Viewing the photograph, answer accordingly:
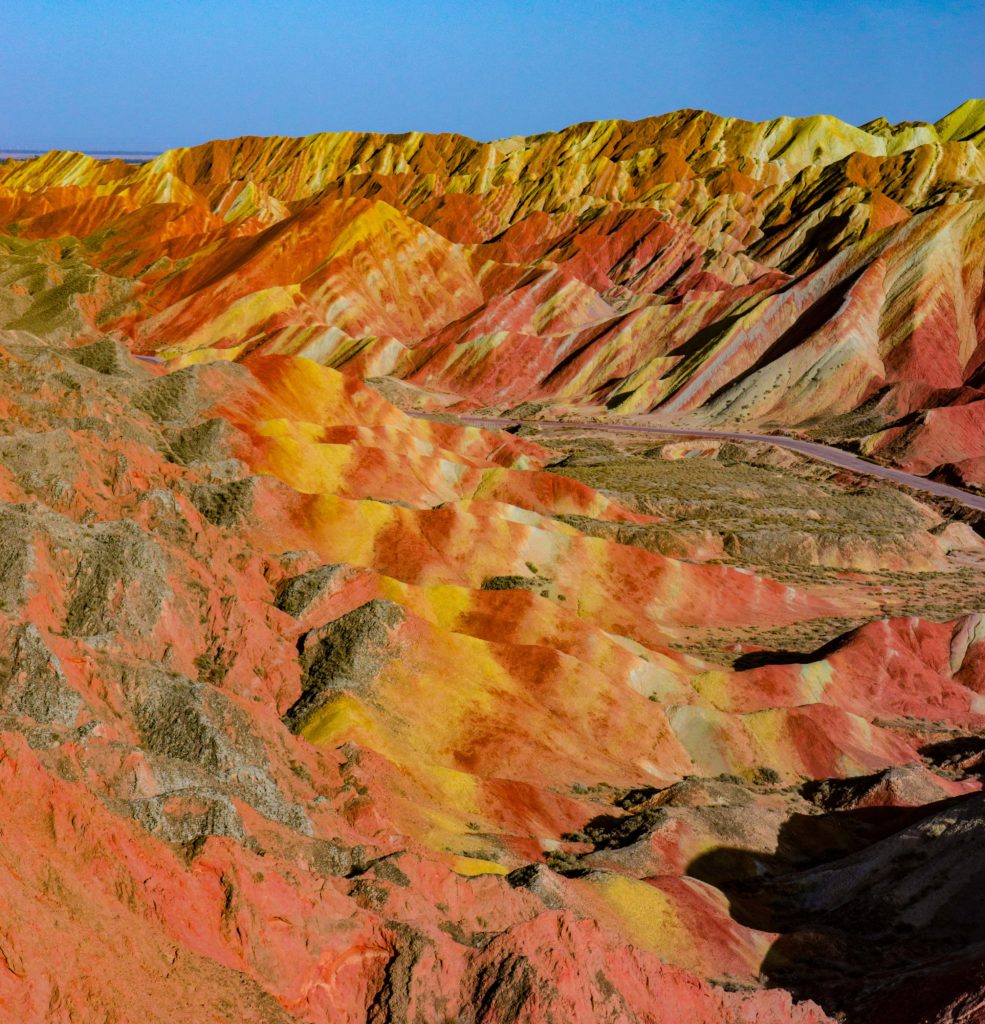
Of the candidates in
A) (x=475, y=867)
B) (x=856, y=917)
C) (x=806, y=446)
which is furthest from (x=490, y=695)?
(x=806, y=446)

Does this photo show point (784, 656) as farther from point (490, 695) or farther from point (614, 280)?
point (614, 280)

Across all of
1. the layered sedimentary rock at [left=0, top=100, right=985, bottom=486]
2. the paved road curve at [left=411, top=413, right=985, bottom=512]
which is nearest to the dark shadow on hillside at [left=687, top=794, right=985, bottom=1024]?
the paved road curve at [left=411, top=413, right=985, bottom=512]

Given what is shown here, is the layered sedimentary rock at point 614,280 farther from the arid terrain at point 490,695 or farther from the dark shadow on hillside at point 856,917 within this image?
the dark shadow on hillside at point 856,917

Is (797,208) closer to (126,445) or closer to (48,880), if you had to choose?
(126,445)

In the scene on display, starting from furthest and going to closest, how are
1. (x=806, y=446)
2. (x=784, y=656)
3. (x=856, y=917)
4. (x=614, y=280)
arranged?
(x=614, y=280), (x=806, y=446), (x=784, y=656), (x=856, y=917)

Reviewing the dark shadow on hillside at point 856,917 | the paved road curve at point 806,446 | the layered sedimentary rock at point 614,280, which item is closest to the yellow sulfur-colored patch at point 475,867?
the dark shadow on hillside at point 856,917

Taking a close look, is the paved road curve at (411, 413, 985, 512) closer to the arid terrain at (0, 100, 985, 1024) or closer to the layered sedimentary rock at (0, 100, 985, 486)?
the arid terrain at (0, 100, 985, 1024)
